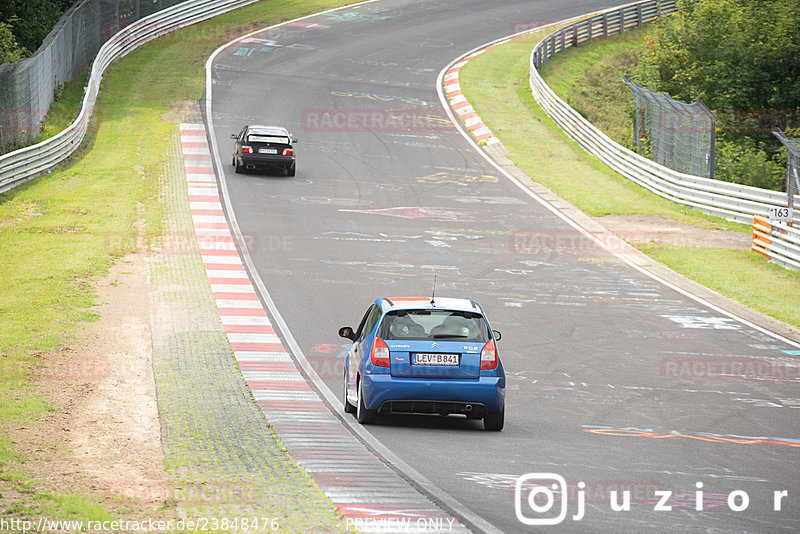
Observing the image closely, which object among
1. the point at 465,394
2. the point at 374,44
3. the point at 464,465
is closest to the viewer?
the point at 464,465

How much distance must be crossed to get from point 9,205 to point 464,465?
69.6ft

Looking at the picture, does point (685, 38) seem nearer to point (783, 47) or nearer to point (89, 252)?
point (783, 47)

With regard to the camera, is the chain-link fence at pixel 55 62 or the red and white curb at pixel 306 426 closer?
the red and white curb at pixel 306 426

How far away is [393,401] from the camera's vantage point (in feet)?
37.0

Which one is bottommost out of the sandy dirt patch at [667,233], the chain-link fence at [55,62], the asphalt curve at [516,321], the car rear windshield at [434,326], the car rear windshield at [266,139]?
the sandy dirt patch at [667,233]

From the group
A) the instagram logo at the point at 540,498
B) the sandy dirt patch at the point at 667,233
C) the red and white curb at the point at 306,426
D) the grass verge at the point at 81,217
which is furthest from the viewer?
the sandy dirt patch at the point at 667,233

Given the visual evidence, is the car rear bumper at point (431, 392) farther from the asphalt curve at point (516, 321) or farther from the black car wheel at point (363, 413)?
the asphalt curve at point (516, 321)

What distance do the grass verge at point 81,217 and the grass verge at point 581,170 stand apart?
13.2m

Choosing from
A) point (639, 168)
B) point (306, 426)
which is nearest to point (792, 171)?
point (639, 168)

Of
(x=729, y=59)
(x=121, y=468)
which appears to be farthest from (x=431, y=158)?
(x=121, y=468)

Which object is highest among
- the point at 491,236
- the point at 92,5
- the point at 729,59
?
the point at 92,5

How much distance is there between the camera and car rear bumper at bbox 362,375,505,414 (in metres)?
11.2

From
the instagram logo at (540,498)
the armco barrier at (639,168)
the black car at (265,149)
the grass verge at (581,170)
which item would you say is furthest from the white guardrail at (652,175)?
the instagram logo at (540,498)

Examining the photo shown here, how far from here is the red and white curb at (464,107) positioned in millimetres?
40625
